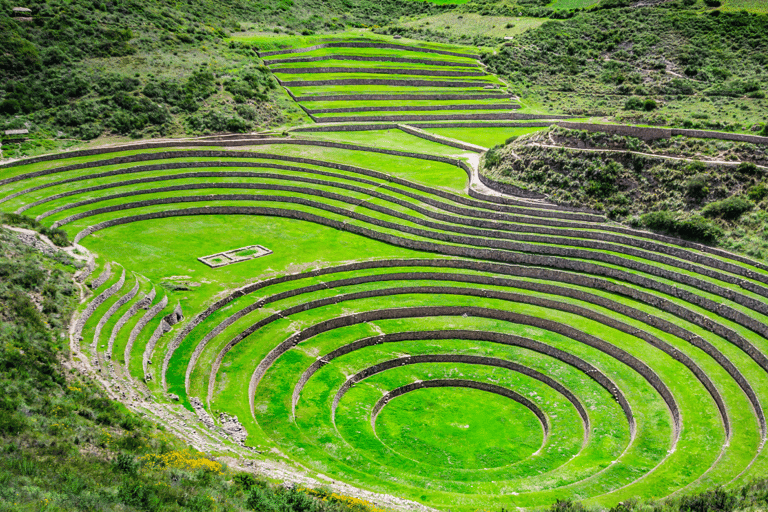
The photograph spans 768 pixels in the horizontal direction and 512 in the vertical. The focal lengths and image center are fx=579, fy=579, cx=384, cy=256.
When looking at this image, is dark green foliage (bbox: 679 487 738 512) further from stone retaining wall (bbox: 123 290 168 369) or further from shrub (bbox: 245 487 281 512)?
stone retaining wall (bbox: 123 290 168 369)

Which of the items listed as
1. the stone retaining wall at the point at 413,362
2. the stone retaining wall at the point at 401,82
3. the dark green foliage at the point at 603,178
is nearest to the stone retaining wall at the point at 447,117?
the stone retaining wall at the point at 401,82

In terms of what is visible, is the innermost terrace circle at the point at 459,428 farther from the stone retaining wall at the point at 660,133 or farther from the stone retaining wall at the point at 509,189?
the stone retaining wall at the point at 660,133

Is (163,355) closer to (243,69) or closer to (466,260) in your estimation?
(466,260)

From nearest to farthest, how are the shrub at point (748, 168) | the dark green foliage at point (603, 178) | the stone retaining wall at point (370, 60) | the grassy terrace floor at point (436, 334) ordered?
the grassy terrace floor at point (436, 334) < the shrub at point (748, 168) < the dark green foliage at point (603, 178) < the stone retaining wall at point (370, 60)

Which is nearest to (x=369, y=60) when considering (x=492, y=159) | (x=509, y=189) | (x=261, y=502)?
(x=492, y=159)

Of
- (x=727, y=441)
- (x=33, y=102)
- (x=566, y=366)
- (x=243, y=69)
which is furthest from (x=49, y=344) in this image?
(x=243, y=69)

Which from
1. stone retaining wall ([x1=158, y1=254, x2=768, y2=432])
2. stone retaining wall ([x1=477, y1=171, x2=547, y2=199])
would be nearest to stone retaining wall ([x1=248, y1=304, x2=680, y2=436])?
stone retaining wall ([x1=158, y1=254, x2=768, y2=432])
